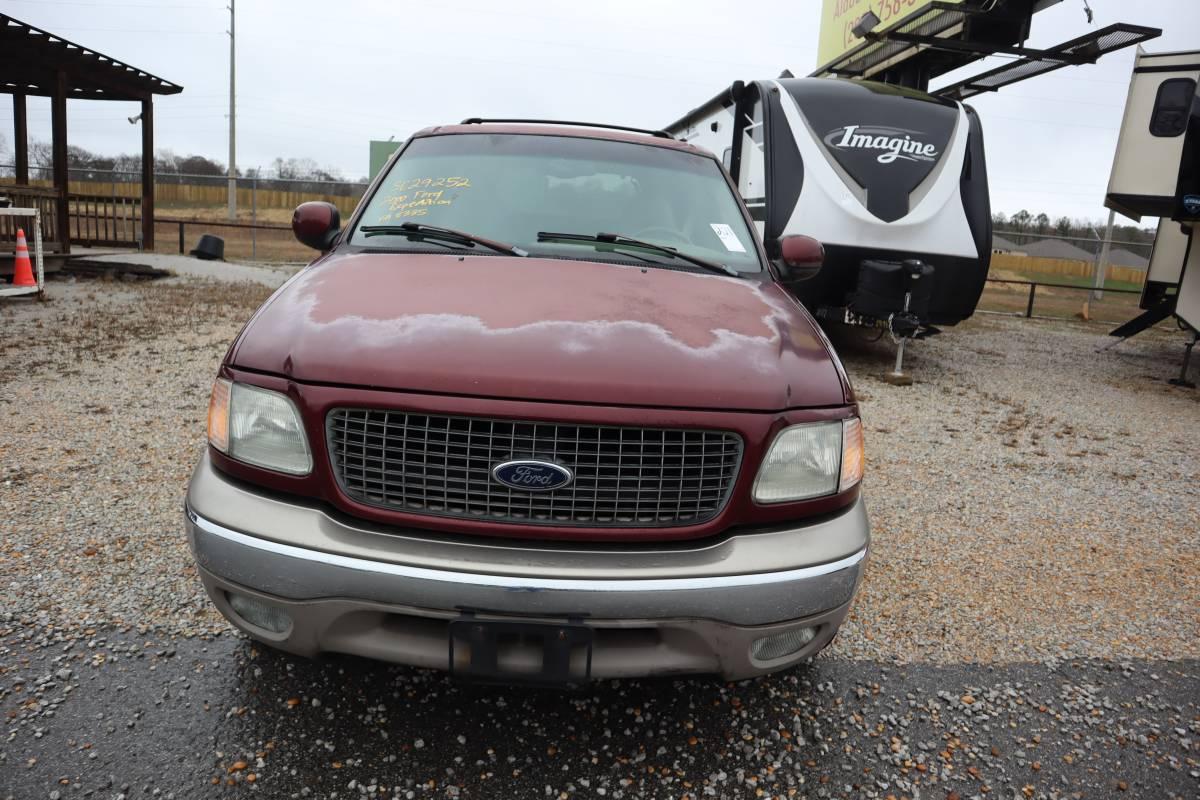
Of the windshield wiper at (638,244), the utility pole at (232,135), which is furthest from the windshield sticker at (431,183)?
the utility pole at (232,135)

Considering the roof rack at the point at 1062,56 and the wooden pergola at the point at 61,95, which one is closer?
the roof rack at the point at 1062,56

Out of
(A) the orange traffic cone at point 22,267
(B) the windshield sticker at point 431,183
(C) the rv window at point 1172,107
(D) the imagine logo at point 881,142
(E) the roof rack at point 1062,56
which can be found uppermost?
(E) the roof rack at point 1062,56

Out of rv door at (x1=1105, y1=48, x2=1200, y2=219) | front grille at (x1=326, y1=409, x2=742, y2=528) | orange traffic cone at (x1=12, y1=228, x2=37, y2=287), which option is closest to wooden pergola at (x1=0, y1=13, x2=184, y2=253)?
orange traffic cone at (x1=12, y1=228, x2=37, y2=287)

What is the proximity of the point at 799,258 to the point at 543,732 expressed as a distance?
6.99ft

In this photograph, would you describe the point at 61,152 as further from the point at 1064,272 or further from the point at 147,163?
the point at 1064,272

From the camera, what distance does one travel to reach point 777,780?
2.19 metres

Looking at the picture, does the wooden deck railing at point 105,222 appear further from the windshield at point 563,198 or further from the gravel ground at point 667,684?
the windshield at point 563,198

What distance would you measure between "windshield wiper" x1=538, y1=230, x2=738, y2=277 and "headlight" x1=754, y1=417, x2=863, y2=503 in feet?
3.17

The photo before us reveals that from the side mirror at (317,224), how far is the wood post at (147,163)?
50.3ft

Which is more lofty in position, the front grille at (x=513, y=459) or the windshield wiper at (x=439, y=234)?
the windshield wiper at (x=439, y=234)

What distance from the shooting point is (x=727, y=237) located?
10.6 feet

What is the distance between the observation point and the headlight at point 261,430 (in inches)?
78.5

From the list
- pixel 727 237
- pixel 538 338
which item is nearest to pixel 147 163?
pixel 727 237

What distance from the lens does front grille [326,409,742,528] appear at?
1925mm
